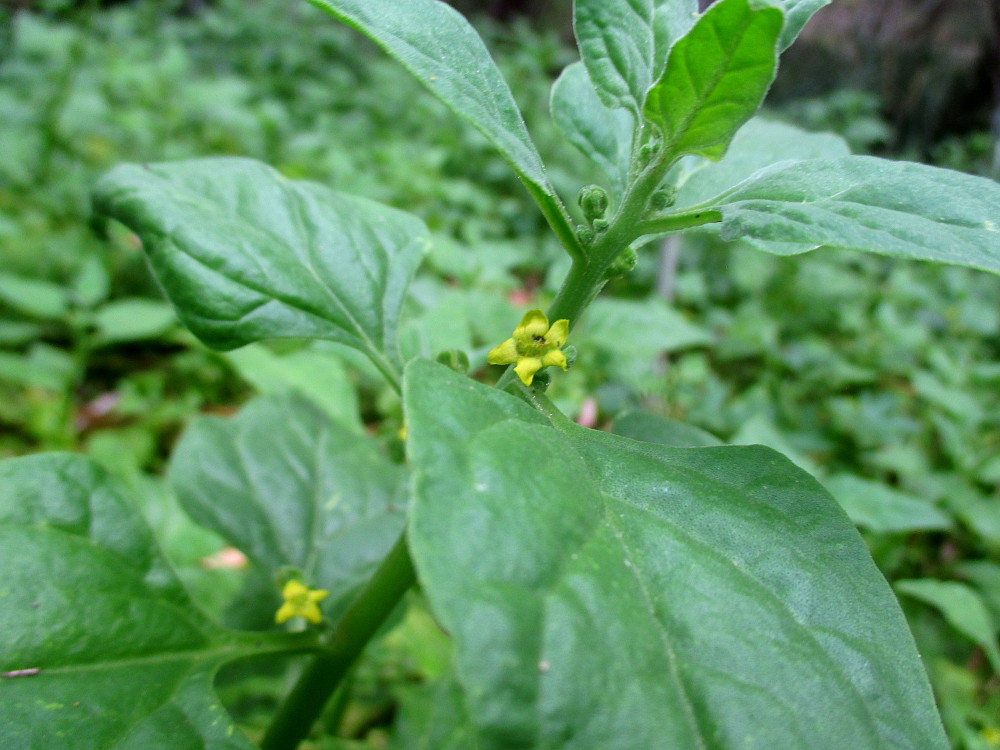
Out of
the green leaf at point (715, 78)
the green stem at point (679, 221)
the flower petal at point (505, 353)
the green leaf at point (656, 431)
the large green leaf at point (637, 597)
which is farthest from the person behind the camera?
the green leaf at point (656, 431)

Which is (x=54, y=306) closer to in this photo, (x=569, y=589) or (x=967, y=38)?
(x=569, y=589)

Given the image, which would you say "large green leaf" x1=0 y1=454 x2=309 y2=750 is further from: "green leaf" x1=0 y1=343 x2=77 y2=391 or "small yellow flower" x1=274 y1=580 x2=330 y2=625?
"green leaf" x1=0 y1=343 x2=77 y2=391

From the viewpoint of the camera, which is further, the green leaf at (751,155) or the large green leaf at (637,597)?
the green leaf at (751,155)

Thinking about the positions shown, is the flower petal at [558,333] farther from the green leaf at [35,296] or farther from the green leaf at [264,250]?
the green leaf at [35,296]

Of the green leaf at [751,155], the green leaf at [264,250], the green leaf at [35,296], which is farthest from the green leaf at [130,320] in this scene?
the green leaf at [751,155]

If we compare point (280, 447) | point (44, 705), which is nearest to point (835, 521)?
point (44, 705)

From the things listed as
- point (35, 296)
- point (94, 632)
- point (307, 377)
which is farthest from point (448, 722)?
point (35, 296)

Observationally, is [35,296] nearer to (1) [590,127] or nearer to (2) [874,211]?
(1) [590,127]
